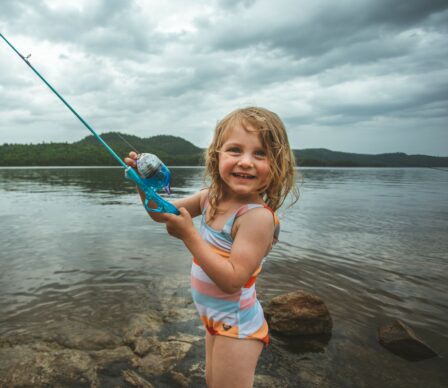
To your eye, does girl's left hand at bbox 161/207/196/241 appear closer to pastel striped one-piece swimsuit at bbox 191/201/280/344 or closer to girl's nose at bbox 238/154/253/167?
pastel striped one-piece swimsuit at bbox 191/201/280/344

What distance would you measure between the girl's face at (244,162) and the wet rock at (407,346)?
3.87m

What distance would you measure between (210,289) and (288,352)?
3.01 m

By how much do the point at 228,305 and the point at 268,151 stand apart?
3.29 ft

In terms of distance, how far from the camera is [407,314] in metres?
5.78

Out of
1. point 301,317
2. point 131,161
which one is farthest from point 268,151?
point 301,317

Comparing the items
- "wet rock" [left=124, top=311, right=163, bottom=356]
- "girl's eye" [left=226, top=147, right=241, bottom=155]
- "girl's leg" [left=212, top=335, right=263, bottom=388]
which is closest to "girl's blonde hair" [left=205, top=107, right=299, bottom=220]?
"girl's eye" [left=226, top=147, right=241, bottom=155]

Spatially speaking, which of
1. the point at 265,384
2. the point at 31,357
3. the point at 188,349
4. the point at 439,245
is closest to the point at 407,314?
the point at 265,384

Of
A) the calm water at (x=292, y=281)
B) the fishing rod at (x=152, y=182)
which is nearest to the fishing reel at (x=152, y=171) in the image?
the fishing rod at (x=152, y=182)

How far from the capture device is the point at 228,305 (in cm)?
200

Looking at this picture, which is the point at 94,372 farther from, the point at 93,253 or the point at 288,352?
the point at 93,253

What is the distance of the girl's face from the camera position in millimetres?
2016

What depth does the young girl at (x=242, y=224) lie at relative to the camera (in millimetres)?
1885

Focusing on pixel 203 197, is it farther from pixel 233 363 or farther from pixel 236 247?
pixel 233 363

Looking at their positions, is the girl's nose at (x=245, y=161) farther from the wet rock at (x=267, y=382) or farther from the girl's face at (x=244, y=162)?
the wet rock at (x=267, y=382)
